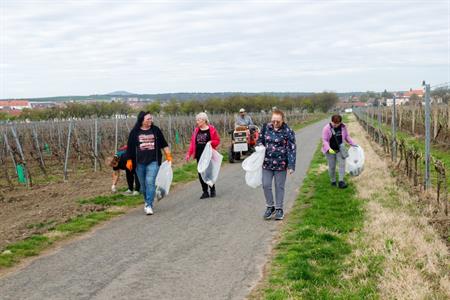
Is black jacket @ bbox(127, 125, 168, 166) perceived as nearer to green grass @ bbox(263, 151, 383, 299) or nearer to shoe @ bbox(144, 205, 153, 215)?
shoe @ bbox(144, 205, 153, 215)

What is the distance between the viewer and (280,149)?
28.9 ft

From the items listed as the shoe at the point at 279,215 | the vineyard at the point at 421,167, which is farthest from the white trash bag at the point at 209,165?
the vineyard at the point at 421,167

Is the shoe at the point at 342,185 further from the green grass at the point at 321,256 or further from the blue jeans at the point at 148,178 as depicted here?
the blue jeans at the point at 148,178

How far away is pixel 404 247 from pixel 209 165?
5366 millimetres

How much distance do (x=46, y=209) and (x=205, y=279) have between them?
5720 millimetres

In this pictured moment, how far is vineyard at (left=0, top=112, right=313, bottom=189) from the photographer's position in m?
17.6

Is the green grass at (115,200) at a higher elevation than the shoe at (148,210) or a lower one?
lower

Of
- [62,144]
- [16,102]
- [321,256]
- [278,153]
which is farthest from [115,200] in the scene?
[16,102]

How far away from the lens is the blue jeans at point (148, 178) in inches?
377

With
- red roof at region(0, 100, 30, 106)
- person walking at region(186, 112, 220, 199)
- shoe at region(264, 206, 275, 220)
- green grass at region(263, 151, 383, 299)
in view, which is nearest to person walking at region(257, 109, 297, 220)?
shoe at region(264, 206, 275, 220)

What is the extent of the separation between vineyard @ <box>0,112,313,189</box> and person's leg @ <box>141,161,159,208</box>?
21.9ft

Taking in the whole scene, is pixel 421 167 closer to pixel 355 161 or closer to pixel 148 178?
pixel 355 161

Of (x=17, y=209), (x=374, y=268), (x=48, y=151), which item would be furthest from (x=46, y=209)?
(x=48, y=151)

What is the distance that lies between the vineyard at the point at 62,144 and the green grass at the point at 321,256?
30.2 feet
